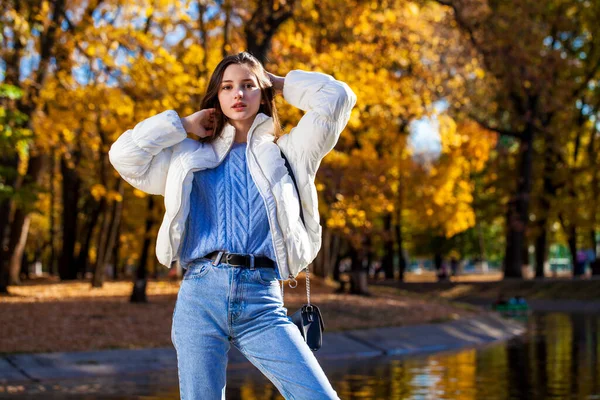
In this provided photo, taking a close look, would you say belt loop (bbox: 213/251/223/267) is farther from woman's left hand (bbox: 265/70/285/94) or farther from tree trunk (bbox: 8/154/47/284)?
tree trunk (bbox: 8/154/47/284)

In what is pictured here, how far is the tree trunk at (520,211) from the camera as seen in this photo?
44344mm

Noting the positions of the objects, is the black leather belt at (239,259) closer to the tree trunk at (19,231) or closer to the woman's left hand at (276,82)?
the woman's left hand at (276,82)

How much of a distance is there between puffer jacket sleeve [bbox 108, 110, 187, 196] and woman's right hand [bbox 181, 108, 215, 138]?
4 centimetres

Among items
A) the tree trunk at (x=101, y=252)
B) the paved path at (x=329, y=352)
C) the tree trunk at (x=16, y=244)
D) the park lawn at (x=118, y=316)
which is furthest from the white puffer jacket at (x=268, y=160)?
the tree trunk at (x=16, y=244)

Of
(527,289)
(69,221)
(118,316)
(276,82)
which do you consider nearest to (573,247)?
(527,289)

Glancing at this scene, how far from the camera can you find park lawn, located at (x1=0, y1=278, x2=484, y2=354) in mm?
16016

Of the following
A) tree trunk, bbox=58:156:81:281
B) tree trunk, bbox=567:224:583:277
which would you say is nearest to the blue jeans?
tree trunk, bbox=58:156:81:281

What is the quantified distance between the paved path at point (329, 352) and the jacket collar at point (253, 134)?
9.26m

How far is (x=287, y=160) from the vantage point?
494 cm

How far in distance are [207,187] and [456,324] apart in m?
18.9

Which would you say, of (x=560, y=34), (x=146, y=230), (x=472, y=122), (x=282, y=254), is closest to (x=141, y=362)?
(x=282, y=254)

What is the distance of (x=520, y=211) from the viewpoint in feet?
150

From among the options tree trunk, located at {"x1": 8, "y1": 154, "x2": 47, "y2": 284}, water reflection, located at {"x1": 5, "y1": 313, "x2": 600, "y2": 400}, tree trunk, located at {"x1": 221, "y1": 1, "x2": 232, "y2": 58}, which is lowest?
water reflection, located at {"x1": 5, "y1": 313, "x2": 600, "y2": 400}

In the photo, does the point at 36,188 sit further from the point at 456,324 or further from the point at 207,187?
the point at 207,187
